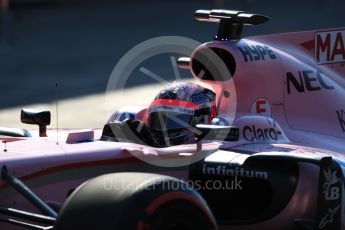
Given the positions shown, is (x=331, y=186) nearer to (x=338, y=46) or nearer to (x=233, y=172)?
(x=233, y=172)

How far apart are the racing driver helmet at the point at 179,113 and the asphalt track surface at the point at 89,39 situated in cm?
507

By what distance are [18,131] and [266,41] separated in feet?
6.41

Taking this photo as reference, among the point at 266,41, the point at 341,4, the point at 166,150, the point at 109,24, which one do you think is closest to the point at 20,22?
the point at 109,24

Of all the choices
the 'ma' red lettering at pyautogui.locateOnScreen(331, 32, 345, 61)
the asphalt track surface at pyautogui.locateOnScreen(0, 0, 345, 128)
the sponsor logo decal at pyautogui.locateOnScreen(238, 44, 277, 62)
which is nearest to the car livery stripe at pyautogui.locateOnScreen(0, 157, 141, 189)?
the sponsor logo decal at pyautogui.locateOnScreen(238, 44, 277, 62)

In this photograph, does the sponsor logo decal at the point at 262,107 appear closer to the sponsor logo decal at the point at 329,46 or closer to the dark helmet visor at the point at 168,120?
the dark helmet visor at the point at 168,120

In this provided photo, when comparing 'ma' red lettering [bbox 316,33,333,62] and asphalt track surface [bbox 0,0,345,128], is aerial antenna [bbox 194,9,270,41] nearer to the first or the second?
'ma' red lettering [bbox 316,33,333,62]

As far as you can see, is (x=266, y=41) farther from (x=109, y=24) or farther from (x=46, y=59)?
(x=109, y=24)

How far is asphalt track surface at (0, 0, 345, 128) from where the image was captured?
13273 mm

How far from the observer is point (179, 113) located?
6609 millimetres

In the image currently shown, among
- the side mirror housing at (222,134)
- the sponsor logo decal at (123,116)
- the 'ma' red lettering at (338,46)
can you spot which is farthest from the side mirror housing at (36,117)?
the 'ma' red lettering at (338,46)

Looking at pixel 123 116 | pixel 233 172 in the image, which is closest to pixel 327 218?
pixel 233 172

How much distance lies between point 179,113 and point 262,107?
666 mm

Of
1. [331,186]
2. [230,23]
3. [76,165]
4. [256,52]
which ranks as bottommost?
[331,186]

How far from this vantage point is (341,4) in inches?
916
